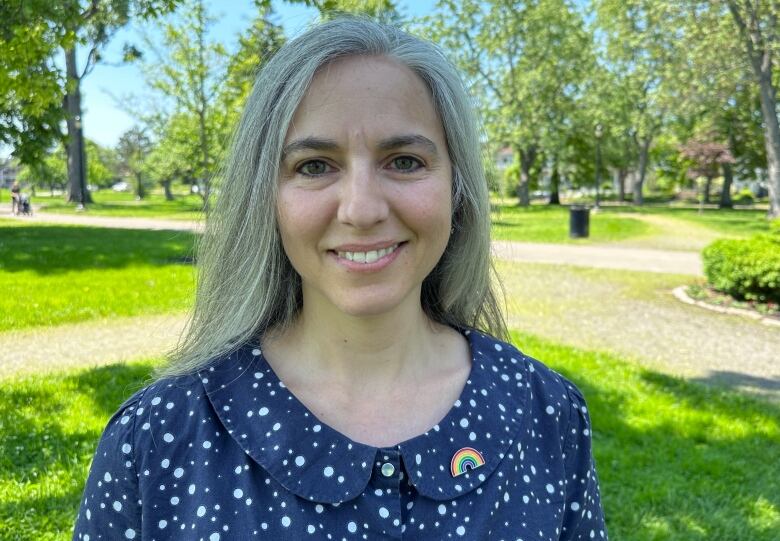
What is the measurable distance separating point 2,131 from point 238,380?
1931cm

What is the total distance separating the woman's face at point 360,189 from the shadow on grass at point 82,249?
841 cm

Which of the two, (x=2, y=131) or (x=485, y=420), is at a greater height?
(x=2, y=131)

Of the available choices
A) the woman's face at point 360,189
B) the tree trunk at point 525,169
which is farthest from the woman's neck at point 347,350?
the tree trunk at point 525,169

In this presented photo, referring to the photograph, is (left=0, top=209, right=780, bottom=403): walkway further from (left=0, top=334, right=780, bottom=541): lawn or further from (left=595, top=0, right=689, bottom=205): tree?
(left=595, top=0, right=689, bottom=205): tree

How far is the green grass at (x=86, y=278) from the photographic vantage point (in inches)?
338

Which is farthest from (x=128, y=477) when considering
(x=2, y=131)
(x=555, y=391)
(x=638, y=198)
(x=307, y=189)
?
(x=638, y=198)

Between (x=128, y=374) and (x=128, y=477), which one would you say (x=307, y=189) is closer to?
(x=128, y=477)

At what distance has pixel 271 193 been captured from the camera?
4.72 feet

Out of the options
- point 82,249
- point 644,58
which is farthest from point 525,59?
point 82,249

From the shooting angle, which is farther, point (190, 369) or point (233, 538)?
point (190, 369)

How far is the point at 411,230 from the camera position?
1.40 meters

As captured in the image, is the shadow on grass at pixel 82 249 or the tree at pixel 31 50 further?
the shadow on grass at pixel 82 249

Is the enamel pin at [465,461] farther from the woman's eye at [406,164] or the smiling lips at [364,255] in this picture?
the woman's eye at [406,164]

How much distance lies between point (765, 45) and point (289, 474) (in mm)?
24349
